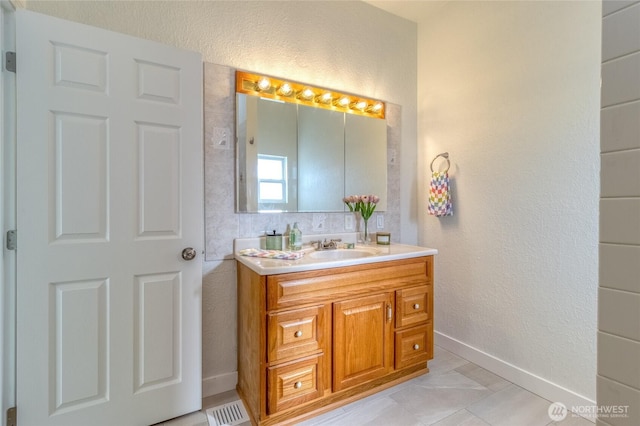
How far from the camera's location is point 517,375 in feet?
6.26

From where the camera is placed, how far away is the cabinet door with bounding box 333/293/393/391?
1650 mm

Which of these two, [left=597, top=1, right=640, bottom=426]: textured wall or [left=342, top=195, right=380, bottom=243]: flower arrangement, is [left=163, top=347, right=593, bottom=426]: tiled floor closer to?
[left=342, top=195, right=380, bottom=243]: flower arrangement

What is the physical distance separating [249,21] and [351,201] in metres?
1.39

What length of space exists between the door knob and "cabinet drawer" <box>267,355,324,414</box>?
71 cm

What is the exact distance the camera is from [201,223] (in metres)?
1.66

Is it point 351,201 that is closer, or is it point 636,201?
point 636,201

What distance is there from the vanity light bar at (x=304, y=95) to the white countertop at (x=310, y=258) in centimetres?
96

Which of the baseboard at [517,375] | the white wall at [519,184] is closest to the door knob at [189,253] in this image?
the white wall at [519,184]

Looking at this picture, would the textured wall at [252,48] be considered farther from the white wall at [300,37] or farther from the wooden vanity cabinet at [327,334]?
the wooden vanity cabinet at [327,334]

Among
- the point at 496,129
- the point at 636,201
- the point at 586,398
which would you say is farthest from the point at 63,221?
the point at 586,398

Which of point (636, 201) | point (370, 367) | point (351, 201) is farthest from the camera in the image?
point (351, 201)

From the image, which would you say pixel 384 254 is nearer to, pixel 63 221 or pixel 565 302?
pixel 565 302

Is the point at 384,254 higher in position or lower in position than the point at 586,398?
higher

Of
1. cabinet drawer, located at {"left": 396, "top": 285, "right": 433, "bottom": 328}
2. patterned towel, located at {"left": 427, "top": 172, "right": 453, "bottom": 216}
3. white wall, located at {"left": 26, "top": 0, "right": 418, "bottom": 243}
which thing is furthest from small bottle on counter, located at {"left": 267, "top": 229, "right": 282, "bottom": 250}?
patterned towel, located at {"left": 427, "top": 172, "right": 453, "bottom": 216}
